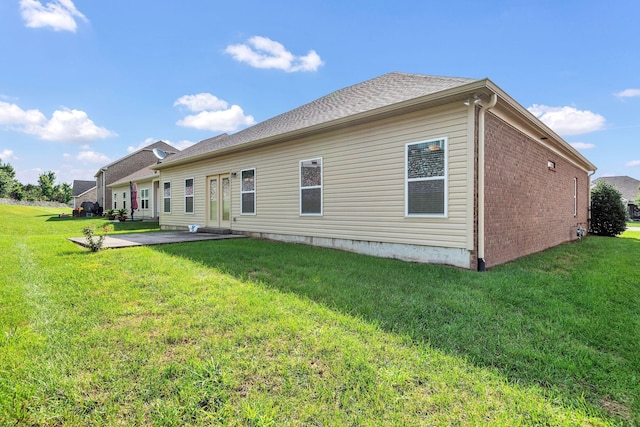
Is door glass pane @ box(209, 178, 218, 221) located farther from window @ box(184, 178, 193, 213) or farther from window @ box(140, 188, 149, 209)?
window @ box(140, 188, 149, 209)

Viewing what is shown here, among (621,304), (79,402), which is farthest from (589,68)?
(79,402)

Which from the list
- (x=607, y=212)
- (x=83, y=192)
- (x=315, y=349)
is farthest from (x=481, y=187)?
(x=83, y=192)

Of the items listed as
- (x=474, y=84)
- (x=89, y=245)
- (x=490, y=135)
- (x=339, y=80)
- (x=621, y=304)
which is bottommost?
(x=621, y=304)

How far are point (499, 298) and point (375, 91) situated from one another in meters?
6.03

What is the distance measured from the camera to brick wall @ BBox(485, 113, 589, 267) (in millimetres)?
5957

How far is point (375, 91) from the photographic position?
8.11 m

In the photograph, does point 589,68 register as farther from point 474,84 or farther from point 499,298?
point 499,298

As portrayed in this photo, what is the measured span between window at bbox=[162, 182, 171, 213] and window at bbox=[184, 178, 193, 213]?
5.45ft

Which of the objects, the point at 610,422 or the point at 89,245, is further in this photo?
the point at 89,245

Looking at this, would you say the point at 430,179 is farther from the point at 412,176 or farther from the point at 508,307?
the point at 508,307

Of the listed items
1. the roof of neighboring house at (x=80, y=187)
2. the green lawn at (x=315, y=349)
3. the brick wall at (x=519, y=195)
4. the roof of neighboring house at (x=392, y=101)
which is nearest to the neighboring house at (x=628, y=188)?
the roof of neighboring house at (x=392, y=101)

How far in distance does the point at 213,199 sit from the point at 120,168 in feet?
73.7

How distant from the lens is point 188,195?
1277cm

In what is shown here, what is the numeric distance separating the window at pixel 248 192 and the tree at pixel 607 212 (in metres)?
15.9
